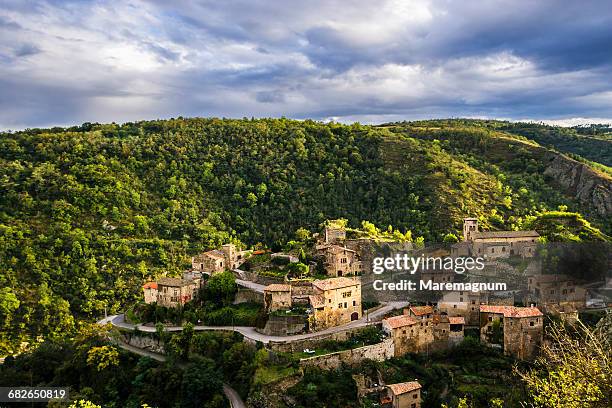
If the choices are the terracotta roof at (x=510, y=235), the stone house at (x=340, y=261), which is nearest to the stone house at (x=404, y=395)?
the stone house at (x=340, y=261)

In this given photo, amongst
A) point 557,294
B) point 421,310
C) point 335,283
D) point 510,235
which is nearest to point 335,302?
point 335,283

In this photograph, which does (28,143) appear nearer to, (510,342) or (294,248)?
(294,248)

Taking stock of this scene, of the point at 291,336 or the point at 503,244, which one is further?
the point at 503,244

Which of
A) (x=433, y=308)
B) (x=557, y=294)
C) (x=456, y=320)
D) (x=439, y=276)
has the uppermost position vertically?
(x=439, y=276)

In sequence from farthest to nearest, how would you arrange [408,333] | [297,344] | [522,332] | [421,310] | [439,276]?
1. [439,276]
2. [421,310]
3. [408,333]
4. [522,332]
5. [297,344]

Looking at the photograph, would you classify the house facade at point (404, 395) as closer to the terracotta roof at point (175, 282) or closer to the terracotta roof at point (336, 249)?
the terracotta roof at point (336, 249)

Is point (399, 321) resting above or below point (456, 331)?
above

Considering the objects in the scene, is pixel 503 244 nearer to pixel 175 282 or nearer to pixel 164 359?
pixel 175 282
